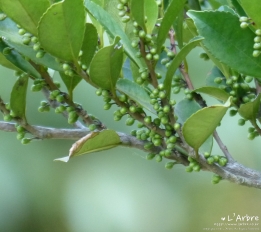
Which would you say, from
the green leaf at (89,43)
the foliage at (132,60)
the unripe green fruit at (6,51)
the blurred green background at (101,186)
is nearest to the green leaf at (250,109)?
the foliage at (132,60)

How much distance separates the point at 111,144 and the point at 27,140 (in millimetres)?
129

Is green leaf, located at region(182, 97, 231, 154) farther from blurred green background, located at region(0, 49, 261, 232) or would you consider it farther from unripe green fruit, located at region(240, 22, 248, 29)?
blurred green background, located at region(0, 49, 261, 232)

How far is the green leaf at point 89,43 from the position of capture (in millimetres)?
519

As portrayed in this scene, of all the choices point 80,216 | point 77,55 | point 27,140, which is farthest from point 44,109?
point 80,216

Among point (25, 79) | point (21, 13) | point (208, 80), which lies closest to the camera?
point (21, 13)

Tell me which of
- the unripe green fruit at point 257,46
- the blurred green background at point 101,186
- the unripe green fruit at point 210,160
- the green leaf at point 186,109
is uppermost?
the unripe green fruit at point 257,46

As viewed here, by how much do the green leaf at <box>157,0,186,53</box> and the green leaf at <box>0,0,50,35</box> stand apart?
14cm

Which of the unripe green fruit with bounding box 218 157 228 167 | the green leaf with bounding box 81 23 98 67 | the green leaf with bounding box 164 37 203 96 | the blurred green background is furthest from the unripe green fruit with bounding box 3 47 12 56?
the blurred green background

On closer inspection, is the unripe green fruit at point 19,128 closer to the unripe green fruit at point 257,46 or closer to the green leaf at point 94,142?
Answer: the green leaf at point 94,142

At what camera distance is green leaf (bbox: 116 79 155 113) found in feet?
1.67

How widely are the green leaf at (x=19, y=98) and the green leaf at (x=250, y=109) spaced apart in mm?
293

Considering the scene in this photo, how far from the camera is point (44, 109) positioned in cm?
60

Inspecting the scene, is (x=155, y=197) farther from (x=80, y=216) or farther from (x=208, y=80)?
(x=208, y=80)

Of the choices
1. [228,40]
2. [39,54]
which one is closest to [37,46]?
[39,54]
